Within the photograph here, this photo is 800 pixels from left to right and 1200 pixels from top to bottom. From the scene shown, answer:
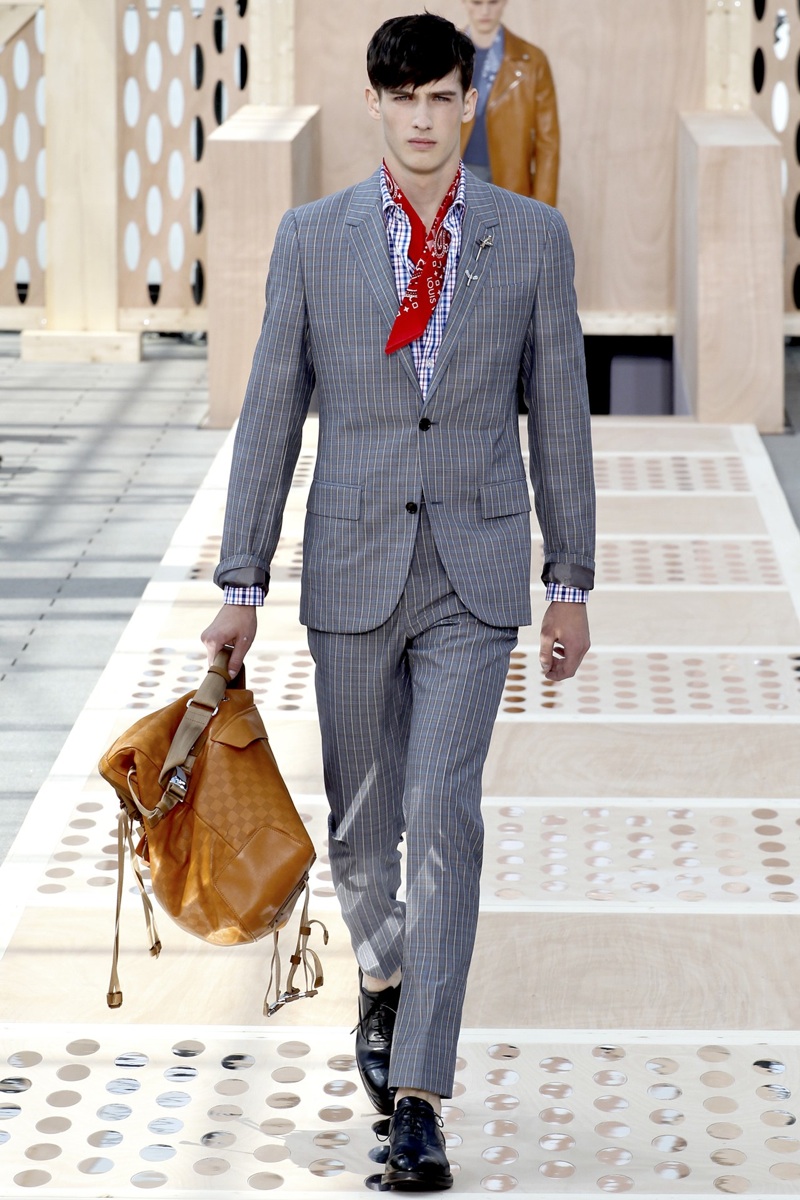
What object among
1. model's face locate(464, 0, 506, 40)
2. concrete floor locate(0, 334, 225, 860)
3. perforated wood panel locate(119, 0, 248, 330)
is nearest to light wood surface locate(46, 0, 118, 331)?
perforated wood panel locate(119, 0, 248, 330)

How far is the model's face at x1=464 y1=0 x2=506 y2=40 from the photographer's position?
778cm

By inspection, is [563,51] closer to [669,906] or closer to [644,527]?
[644,527]

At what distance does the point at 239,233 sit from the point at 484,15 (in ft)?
4.52

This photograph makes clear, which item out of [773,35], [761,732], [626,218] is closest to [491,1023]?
[761,732]

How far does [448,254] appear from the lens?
2.72 metres

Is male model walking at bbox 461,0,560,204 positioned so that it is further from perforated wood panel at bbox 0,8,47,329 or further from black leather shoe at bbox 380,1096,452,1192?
black leather shoe at bbox 380,1096,452,1192

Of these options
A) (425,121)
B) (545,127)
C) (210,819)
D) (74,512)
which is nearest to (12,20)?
(545,127)

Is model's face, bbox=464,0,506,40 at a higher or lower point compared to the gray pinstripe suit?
higher

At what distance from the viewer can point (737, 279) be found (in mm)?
7836

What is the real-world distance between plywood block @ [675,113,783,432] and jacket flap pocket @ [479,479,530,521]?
5.26 m

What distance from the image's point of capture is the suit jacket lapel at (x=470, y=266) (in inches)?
106

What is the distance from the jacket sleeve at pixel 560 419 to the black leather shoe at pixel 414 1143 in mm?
803

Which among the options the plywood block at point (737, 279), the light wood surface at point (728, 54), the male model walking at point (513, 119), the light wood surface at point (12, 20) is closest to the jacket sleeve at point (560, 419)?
the plywood block at point (737, 279)

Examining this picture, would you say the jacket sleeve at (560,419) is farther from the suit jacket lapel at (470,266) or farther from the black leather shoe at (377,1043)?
the black leather shoe at (377,1043)
